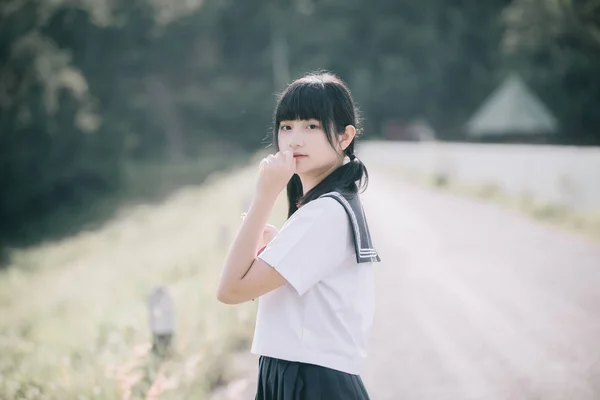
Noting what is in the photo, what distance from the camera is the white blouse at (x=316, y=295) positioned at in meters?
1.75

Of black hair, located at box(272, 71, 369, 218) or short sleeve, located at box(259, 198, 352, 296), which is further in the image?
black hair, located at box(272, 71, 369, 218)

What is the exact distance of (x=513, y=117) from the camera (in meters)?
37.9

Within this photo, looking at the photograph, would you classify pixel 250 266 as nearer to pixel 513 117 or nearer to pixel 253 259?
pixel 253 259

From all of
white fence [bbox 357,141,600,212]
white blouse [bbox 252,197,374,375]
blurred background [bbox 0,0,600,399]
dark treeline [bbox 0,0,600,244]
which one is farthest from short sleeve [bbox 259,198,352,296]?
dark treeline [bbox 0,0,600,244]

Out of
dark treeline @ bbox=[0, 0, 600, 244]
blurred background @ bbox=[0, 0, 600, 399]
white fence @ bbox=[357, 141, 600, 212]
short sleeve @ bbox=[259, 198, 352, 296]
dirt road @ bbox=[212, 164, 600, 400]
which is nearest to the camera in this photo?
short sleeve @ bbox=[259, 198, 352, 296]

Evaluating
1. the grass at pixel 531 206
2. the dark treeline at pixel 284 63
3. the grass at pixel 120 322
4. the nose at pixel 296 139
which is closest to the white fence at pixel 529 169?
the grass at pixel 531 206

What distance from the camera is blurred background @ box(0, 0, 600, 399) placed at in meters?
5.28

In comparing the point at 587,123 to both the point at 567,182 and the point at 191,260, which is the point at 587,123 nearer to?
the point at 567,182

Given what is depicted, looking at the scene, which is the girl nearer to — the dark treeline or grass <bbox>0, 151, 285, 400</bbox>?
grass <bbox>0, 151, 285, 400</bbox>

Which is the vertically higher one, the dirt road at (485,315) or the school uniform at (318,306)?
the school uniform at (318,306)

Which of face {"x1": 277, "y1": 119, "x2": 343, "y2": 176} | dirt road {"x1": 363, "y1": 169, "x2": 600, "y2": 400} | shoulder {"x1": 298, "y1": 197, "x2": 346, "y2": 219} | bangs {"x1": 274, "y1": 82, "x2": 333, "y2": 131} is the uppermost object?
bangs {"x1": 274, "y1": 82, "x2": 333, "y2": 131}

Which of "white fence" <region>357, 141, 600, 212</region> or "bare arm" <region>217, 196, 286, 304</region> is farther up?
"bare arm" <region>217, 196, 286, 304</region>

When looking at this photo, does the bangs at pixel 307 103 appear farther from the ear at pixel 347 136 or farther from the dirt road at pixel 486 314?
the dirt road at pixel 486 314

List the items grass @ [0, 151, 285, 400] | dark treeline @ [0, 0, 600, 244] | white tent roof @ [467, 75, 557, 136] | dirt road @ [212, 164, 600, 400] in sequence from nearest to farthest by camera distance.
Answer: grass @ [0, 151, 285, 400] → dirt road @ [212, 164, 600, 400] → dark treeline @ [0, 0, 600, 244] → white tent roof @ [467, 75, 557, 136]
